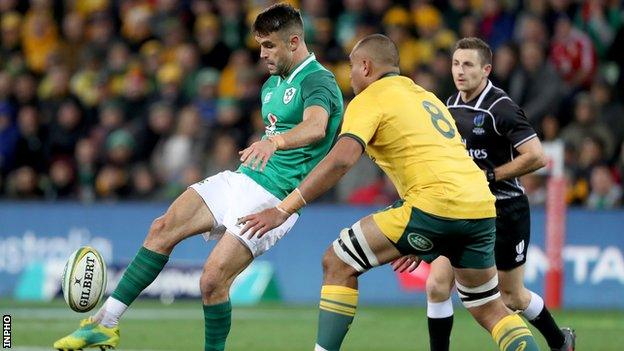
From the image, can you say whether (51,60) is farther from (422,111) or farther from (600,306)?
(422,111)

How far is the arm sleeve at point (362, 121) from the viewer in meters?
7.47

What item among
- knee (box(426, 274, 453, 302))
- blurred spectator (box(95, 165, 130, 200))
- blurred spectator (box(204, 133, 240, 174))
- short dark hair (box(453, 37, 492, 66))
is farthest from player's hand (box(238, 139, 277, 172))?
blurred spectator (box(95, 165, 130, 200))

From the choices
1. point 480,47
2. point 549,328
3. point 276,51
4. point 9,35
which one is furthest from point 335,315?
point 9,35

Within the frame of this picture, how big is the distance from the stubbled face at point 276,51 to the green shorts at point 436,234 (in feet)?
4.58

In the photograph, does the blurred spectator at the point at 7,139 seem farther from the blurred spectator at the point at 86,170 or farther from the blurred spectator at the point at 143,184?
the blurred spectator at the point at 143,184

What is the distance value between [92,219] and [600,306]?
20.6 feet

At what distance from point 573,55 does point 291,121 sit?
8.69m

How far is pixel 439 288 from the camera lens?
908 centimetres

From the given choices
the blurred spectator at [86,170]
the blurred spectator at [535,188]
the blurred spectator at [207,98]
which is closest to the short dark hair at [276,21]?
the blurred spectator at [535,188]

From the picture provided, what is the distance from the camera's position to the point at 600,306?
49.6ft

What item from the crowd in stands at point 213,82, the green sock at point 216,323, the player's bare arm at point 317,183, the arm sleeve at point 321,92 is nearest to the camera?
the player's bare arm at point 317,183

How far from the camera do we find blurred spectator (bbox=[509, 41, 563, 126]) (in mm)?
15656

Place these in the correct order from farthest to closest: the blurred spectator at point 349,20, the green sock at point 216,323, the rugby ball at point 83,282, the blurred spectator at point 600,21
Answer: the blurred spectator at point 349,20 → the blurred spectator at point 600,21 → the rugby ball at point 83,282 → the green sock at point 216,323

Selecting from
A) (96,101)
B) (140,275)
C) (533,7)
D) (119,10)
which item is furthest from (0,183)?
(140,275)
